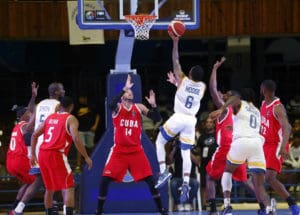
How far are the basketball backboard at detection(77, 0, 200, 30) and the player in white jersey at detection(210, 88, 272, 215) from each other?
2921 mm

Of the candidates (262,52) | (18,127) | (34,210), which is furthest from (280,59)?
(18,127)

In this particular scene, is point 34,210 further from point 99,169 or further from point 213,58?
point 213,58

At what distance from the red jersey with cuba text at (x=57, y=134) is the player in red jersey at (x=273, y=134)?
124 inches

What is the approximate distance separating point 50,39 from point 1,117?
8.86ft

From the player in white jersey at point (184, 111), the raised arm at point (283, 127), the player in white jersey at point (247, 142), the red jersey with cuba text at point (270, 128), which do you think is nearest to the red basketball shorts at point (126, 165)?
the player in white jersey at point (184, 111)

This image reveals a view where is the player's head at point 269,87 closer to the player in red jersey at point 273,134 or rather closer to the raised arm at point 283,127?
the player in red jersey at point 273,134

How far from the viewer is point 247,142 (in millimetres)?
13578

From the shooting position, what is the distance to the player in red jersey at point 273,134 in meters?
14.0

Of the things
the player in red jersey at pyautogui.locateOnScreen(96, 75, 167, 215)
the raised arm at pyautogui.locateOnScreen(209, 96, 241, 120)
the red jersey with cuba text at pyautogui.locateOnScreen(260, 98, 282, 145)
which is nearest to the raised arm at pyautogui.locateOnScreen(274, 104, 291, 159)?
the red jersey with cuba text at pyautogui.locateOnScreen(260, 98, 282, 145)

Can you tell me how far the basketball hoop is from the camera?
15919 mm

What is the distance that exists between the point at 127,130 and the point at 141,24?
8.30ft

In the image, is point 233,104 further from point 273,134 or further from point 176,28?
point 176,28

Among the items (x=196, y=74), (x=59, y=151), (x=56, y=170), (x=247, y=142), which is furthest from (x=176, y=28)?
(x=56, y=170)

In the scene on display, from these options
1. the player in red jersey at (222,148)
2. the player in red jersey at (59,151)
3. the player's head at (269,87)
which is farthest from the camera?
the player in red jersey at (222,148)
